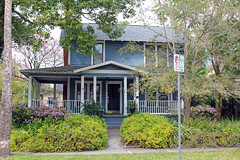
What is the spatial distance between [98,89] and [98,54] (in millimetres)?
2626

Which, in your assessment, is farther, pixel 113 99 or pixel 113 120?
pixel 113 99

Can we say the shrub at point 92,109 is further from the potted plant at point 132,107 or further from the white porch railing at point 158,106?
the white porch railing at point 158,106

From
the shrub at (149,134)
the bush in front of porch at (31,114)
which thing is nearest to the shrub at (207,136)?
the shrub at (149,134)

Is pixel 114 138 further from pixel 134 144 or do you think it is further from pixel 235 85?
pixel 235 85

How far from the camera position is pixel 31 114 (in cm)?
1185

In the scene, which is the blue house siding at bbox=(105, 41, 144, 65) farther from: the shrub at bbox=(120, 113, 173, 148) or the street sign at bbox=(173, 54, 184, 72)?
the street sign at bbox=(173, 54, 184, 72)

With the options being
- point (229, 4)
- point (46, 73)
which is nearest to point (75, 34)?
point (46, 73)

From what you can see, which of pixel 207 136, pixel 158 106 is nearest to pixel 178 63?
pixel 207 136

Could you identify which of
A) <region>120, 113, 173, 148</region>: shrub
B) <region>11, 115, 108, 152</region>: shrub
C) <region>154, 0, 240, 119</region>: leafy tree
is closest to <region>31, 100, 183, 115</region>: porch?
<region>120, 113, 173, 148</region>: shrub

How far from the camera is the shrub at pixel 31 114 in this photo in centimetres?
Result: 1150

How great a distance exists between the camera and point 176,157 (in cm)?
712

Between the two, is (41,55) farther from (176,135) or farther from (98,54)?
(176,135)

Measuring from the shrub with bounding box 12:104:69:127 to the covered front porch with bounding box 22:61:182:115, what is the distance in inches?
70.8

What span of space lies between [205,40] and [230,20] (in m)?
2.04
